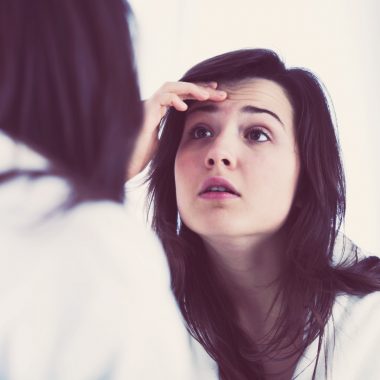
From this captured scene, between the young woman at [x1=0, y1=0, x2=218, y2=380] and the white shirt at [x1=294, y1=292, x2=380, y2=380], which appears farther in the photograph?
the white shirt at [x1=294, y1=292, x2=380, y2=380]

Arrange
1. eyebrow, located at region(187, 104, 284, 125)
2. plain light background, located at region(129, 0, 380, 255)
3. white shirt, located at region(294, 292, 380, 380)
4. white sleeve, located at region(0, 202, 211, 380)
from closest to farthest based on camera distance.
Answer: white sleeve, located at region(0, 202, 211, 380)
white shirt, located at region(294, 292, 380, 380)
eyebrow, located at region(187, 104, 284, 125)
plain light background, located at region(129, 0, 380, 255)

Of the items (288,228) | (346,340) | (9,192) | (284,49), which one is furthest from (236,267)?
(9,192)

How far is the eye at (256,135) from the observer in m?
0.86

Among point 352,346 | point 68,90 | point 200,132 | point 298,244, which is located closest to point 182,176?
point 200,132

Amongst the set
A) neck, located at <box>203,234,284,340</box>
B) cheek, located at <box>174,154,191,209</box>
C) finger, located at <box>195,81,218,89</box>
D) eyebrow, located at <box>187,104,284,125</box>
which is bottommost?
neck, located at <box>203,234,284,340</box>

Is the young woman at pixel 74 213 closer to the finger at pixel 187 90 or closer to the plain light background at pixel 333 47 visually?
the finger at pixel 187 90

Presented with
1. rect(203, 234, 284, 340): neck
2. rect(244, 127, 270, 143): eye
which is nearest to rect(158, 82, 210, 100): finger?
rect(244, 127, 270, 143): eye

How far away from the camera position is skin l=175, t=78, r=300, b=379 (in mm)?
823

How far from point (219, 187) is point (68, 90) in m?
0.46

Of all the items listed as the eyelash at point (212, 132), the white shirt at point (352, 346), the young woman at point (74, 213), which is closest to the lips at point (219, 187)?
the eyelash at point (212, 132)

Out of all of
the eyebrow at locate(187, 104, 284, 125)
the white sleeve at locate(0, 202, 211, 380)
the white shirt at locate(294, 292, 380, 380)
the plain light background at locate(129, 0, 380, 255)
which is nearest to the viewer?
the white sleeve at locate(0, 202, 211, 380)

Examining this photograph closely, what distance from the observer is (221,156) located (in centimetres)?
81

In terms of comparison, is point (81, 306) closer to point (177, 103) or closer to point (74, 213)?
point (74, 213)

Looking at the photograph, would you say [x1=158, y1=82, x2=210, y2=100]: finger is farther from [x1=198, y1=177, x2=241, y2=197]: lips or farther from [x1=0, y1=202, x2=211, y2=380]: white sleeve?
[x1=0, y1=202, x2=211, y2=380]: white sleeve
